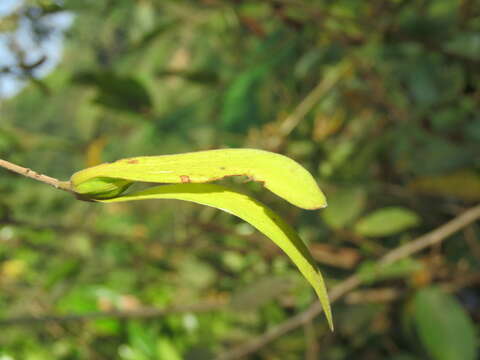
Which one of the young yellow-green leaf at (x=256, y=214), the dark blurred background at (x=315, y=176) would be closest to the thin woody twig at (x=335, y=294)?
the dark blurred background at (x=315, y=176)

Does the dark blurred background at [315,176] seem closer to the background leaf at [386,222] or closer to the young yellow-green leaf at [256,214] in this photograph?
the background leaf at [386,222]

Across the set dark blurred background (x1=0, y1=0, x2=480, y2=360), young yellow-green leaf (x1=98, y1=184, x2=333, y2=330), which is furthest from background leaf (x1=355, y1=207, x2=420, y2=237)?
young yellow-green leaf (x1=98, y1=184, x2=333, y2=330)

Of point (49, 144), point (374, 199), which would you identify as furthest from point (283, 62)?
point (49, 144)

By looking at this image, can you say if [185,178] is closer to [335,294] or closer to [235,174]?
[235,174]

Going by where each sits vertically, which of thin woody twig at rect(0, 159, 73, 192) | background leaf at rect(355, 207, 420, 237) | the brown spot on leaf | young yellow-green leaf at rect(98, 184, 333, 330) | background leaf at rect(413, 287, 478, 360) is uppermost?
the brown spot on leaf

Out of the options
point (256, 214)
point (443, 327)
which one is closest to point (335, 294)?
point (443, 327)

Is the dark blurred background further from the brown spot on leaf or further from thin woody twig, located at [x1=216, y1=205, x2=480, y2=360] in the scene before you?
the brown spot on leaf

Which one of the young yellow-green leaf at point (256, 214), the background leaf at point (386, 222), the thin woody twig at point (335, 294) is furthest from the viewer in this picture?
the background leaf at point (386, 222)
